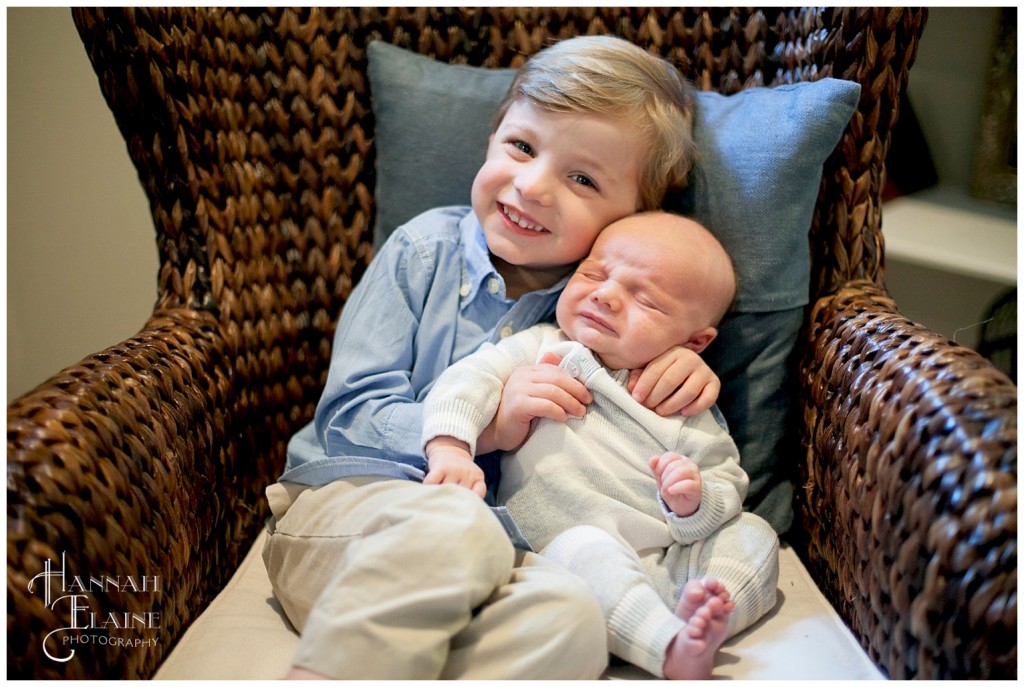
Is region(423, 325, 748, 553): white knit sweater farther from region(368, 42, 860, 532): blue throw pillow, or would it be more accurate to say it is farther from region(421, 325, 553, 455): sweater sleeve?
region(368, 42, 860, 532): blue throw pillow

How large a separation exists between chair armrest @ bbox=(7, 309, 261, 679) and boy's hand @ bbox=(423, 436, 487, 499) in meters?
0.25

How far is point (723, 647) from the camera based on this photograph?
783 millimetres

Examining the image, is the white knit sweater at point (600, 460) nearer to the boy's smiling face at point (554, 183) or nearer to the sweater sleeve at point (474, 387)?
→ the sweater sleeve at point (474, 387)

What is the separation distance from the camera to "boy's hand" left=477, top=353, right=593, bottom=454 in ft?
2.66

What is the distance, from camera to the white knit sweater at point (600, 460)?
2.66ft

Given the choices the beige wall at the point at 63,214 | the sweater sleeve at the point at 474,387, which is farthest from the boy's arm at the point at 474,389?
the beige wall at the point at 63,214

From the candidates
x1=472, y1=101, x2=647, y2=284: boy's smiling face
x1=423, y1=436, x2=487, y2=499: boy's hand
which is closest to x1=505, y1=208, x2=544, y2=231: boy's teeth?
x1=472, y1=101, x2=647, y2=284: boy's smiling face

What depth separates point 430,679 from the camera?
62 cm

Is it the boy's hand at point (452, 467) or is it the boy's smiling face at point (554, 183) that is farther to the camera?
the boy's smiling face at point (554, 183)

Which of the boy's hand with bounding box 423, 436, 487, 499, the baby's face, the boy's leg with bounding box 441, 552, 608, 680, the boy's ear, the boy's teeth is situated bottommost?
the boy's leg with bounding box 441, 552, 608, 680

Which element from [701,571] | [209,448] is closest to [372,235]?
[209,448]

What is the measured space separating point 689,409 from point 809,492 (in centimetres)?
18

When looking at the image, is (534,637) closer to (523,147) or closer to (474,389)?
(474,389)

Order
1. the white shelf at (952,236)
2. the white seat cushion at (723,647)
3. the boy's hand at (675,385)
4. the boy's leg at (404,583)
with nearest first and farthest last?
the boy's leg at (404,583)
the white seat cushion at (723,647)
the boy's hand at (675,385)
the white shelf at (952,236)
